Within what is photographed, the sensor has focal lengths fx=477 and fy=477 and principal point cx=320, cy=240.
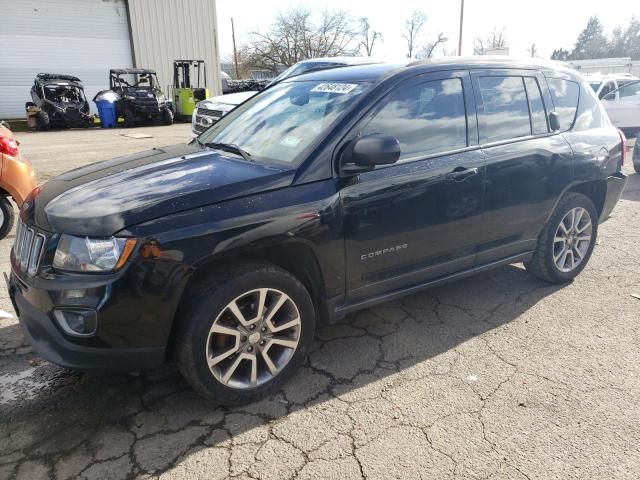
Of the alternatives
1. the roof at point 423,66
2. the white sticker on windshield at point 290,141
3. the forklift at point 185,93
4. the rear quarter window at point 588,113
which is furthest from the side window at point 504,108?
the forklift at point 185,93

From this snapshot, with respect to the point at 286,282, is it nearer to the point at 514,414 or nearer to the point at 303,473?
the point at 303,473

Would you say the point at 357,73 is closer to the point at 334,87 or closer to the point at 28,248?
the point at 334,87

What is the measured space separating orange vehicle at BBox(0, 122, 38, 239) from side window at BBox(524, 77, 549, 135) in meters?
5.20

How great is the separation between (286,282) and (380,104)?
126 centimetres

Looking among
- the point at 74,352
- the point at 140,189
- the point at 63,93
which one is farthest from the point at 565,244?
the point at 63,93

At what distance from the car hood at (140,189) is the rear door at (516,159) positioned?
64.1 inches

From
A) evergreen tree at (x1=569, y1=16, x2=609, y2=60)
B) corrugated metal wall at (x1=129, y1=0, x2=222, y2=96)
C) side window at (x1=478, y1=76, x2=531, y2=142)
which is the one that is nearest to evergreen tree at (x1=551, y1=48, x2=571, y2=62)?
evergreen tree at (x1=569, y1=16, x2=609, y2=60)

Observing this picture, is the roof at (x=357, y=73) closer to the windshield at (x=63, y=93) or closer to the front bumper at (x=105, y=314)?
the front bumper at (x=105, y=314)

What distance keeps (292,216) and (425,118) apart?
1.23m

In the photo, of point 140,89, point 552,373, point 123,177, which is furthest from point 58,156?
point 552,373

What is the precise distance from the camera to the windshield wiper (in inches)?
119

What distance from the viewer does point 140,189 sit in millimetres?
2537

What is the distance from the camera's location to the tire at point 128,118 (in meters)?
19.0

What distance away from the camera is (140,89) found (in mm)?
19297
